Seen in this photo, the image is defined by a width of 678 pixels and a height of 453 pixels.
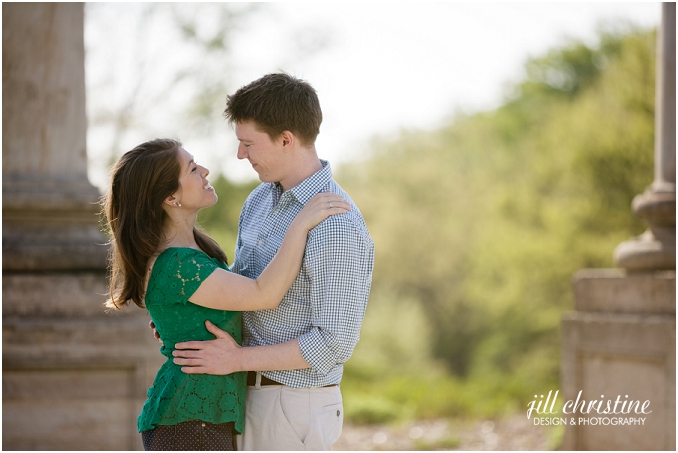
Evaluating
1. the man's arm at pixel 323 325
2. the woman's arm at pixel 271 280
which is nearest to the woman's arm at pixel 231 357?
the man's arm at pixel 323 325

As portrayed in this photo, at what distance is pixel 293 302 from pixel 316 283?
16cm

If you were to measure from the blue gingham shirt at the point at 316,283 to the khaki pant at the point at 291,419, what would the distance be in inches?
1.9

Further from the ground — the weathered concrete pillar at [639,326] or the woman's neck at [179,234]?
the woman's neck at [179,234]

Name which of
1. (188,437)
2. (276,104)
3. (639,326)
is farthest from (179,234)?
(639,326)

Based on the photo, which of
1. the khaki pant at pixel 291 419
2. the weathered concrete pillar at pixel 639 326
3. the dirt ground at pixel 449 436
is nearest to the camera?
the khaki pant at pixel 291 419

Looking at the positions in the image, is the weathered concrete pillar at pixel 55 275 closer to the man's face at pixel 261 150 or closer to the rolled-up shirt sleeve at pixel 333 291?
the man's face at pixel 261 150

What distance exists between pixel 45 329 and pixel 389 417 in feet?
23.2

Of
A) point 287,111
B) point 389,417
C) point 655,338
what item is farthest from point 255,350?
point 389,417

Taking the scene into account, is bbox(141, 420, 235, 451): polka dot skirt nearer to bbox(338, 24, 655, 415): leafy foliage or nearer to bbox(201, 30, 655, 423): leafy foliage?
bbox(201, 30, 655, 423): leafy foliage

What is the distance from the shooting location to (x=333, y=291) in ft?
8.48

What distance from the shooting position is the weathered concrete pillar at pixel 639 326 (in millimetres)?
5590

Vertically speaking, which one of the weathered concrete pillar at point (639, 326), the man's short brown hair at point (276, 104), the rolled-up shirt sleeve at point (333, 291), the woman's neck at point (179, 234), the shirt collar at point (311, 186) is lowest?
the weathered concrete pillar at point (639, 326)

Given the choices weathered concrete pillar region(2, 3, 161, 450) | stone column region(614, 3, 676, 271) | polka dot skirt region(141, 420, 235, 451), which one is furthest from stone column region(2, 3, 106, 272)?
stone column region(614, 3, 676, 271)

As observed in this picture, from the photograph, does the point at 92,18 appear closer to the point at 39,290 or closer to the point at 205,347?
the point at 39,290
